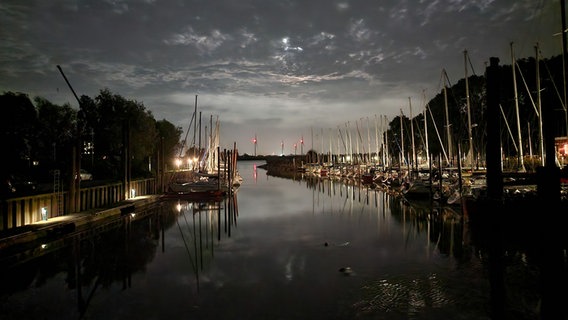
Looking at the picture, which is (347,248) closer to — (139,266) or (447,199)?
(139,266)

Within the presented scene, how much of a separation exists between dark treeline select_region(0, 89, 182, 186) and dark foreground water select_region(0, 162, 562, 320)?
24777mm

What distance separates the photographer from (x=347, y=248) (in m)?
21.1

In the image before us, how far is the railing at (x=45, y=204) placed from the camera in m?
20.1

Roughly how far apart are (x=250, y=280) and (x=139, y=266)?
558 centimetres

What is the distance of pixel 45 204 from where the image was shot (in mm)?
23750

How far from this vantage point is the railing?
2014 centimetres

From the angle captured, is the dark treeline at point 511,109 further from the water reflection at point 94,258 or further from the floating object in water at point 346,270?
the water reflection at point 94,258

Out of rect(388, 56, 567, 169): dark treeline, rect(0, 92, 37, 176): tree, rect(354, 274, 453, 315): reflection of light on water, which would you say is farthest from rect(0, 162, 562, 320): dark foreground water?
rect(388, 56, 567, 169): dark treeline

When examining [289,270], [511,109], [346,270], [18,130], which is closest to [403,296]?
[346,270]

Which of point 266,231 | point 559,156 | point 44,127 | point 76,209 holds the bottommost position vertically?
point 266,231

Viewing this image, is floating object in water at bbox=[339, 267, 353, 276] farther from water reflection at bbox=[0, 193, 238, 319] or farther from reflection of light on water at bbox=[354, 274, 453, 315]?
water reflection at bbox=[0, 193, 238, 319]

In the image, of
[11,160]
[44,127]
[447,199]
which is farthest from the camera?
[44,127]

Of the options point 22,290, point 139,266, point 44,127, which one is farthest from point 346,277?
point 44,127

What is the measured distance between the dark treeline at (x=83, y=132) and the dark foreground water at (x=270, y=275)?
24.8 m
